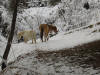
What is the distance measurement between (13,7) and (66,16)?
39.9ft

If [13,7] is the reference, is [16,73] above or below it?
below

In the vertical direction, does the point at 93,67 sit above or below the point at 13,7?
below

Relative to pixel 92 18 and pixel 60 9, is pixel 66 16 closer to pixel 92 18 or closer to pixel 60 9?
pixel 60 9

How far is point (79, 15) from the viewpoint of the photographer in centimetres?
1830

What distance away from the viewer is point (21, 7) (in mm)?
7004

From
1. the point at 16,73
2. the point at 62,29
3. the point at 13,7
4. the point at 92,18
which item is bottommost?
the point at 62,29

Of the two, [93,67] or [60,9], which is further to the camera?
[60,9]

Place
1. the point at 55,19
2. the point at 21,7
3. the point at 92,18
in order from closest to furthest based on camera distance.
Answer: the point at 21,7 → the point at 92,18 → the point at 55,19

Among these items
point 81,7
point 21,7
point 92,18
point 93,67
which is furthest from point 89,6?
point 93,67

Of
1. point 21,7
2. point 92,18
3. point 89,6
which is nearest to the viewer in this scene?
point 21,7

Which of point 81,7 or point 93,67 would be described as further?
point 81,7

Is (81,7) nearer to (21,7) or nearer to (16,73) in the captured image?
(21,7)

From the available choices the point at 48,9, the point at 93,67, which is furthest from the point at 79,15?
the point at 93,67

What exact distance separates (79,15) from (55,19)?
8.02 feet
